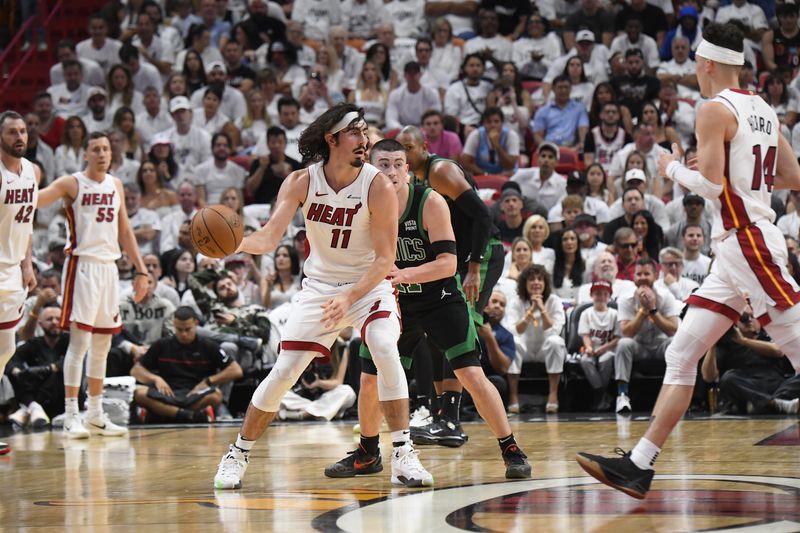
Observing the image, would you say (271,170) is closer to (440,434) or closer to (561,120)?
(561,120)

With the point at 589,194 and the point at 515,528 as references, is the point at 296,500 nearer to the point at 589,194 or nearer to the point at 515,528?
the point at 515,528

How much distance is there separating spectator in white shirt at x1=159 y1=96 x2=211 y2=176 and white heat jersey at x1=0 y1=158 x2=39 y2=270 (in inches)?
243

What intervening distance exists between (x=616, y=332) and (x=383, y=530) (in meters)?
6.29

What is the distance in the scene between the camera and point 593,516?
4.53 meters

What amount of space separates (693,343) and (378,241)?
1547mm

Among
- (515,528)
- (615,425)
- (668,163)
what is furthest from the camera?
(615,425)

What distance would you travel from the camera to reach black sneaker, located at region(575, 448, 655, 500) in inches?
183

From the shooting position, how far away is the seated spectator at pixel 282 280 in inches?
447

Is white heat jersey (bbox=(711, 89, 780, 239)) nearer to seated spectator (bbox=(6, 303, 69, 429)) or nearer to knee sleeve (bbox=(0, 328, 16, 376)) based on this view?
knee sleeve (bbox=(0, 328, 16, 376))

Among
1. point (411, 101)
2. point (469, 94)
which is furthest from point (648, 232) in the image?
point (411, 101)

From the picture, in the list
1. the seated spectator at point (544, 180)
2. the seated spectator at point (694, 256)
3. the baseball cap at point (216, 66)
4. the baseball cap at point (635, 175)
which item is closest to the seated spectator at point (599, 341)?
the seated spectator at point (694, 256)

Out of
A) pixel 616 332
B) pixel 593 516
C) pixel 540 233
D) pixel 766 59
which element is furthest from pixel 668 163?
pixel 766 59

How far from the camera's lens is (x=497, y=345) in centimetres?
1006

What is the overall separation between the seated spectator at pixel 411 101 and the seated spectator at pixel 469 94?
0.67 ft
